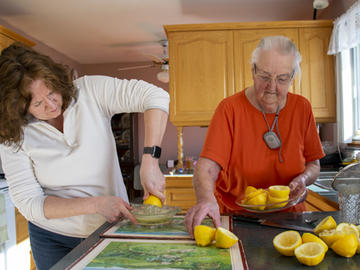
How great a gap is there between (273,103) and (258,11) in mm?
2842

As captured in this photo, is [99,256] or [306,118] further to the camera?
[306,118]

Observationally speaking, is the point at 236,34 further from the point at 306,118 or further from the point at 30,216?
the point at 30,216

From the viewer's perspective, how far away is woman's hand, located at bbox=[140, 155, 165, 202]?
1.03 meters

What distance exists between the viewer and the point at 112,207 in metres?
0.98

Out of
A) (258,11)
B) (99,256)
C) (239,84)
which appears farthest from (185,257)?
(258,11)

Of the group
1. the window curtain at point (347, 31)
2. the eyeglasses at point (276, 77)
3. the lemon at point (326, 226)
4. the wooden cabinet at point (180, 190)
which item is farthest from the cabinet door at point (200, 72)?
the lemon at point (326, 226)

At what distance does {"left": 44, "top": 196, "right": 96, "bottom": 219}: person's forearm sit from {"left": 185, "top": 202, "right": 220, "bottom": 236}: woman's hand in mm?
319

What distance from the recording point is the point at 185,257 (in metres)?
0.70

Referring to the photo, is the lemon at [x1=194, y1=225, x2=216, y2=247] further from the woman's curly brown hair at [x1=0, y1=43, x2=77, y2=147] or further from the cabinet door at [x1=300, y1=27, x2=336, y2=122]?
the cabinet door at [x1=300, y1=27, x2=336, y2=122]

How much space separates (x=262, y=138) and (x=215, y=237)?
65cm

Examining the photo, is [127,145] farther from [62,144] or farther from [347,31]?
[62,144]

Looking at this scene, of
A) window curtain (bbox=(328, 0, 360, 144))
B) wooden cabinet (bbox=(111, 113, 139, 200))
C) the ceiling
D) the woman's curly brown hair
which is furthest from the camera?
wooden cabinet (bbox=(111, 113, 139, 200))

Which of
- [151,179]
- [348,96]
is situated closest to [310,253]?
[151,179]

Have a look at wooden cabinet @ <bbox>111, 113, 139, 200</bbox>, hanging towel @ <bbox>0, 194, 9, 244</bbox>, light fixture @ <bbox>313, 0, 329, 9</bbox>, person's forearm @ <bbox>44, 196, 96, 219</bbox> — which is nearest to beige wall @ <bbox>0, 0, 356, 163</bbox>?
wooden cabinet @ <bbox>111, 113, 139, 200</bbox>
